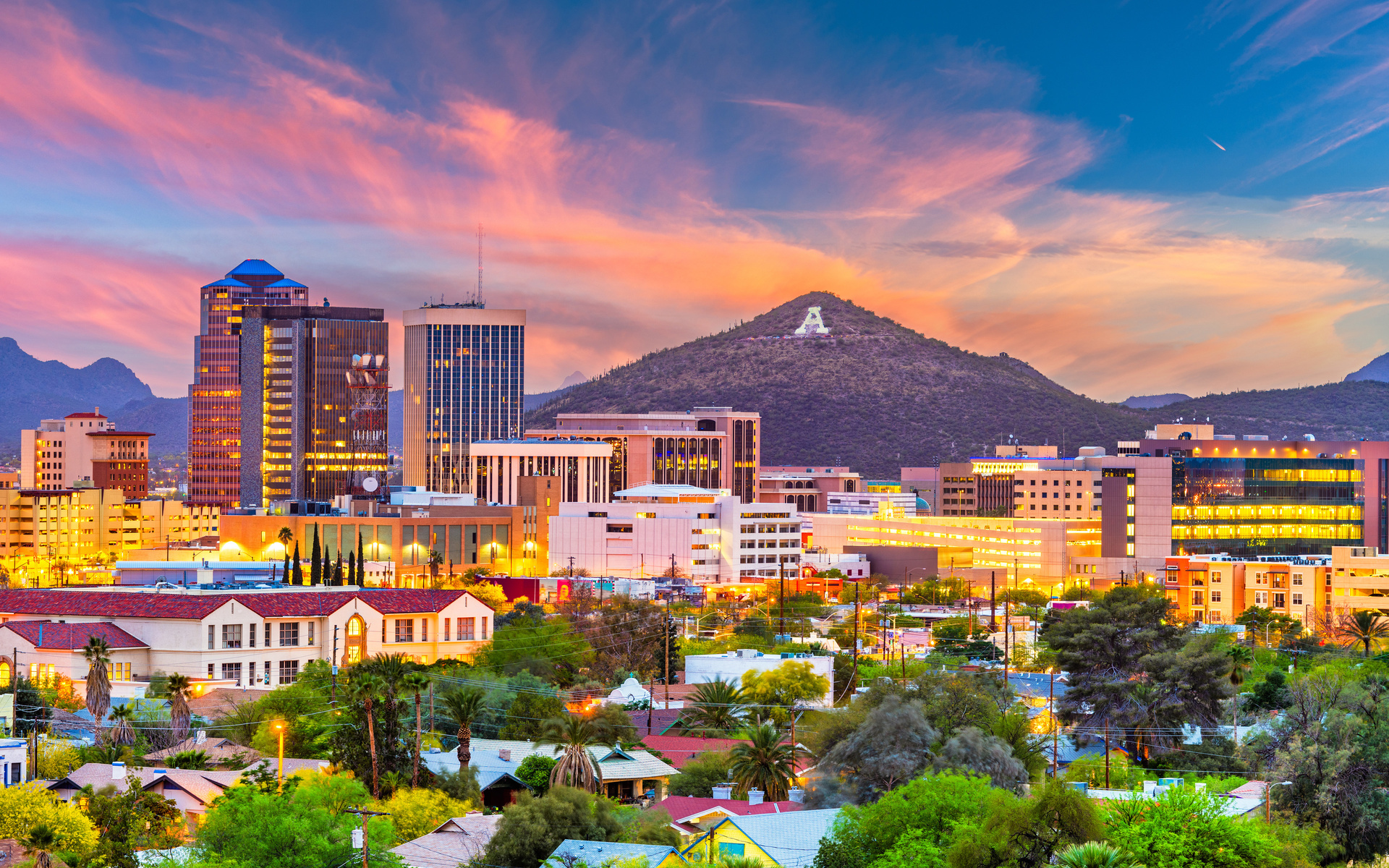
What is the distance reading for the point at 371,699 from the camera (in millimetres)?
60969

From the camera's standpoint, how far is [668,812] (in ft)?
177

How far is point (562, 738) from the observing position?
6125 cm

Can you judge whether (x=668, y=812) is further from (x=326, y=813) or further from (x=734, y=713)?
(x=734, y=713)

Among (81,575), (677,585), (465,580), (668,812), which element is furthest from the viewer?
(81,575)

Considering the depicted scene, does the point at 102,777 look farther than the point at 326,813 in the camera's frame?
Yes

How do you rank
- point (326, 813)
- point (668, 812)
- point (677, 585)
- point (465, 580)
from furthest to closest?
point (677, 585), point (465, 580), point (668, 812), point (326, 813)

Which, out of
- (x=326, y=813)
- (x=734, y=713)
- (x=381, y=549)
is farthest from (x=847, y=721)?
(x=381, y=549)

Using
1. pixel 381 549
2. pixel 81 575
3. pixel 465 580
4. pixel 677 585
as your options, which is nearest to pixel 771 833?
pixel 465 580

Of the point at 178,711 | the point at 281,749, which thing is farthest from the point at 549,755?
the point at 178,711

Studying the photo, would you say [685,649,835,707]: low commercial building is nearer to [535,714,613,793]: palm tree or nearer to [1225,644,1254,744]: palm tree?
[1225,644,1254,744]: palm tree

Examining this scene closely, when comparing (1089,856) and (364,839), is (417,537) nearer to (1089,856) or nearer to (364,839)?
(364,839)

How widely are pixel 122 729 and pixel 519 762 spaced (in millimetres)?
15637

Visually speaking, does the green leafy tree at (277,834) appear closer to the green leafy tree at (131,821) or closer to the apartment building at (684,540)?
the green leafy tree at (131,821)

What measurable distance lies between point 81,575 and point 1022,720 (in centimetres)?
13192
